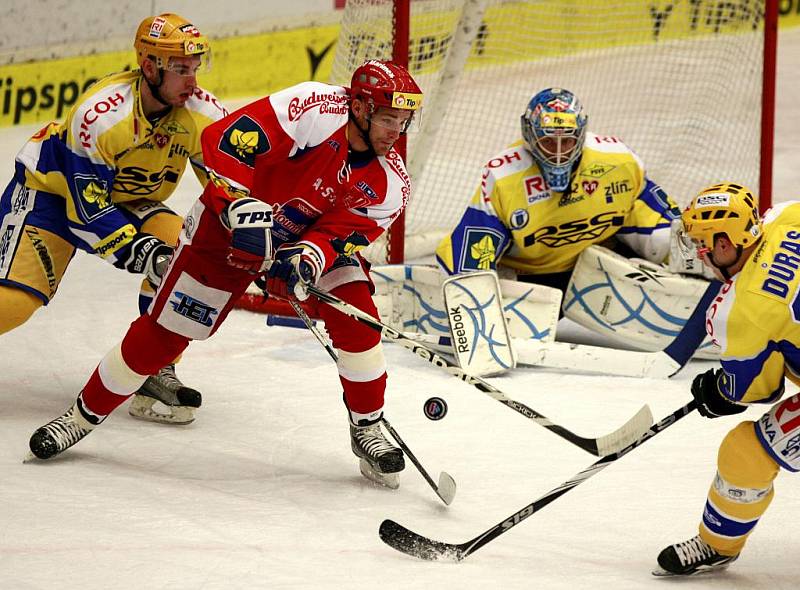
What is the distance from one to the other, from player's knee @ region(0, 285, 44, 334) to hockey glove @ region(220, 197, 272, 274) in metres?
0.88

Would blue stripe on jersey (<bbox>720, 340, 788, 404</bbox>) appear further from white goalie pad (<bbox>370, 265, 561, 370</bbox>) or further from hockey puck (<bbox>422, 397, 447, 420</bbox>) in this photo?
white goalie pad (<bbox>370, 265, 561, 370</bbox>)

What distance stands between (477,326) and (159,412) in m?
1.10

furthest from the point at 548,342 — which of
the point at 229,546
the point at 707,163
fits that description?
the point at 707,163

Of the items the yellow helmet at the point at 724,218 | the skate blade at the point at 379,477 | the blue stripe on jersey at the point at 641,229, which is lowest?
the blue stripe on jersey at the point at 641,229

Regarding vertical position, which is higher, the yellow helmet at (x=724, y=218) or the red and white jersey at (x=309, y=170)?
the yellow helmet at (x=724, y=218)

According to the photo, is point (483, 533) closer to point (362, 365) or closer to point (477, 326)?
point (362, 365)

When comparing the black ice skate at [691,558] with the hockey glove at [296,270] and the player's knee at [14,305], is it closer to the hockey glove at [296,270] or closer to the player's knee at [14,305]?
the hockey glove at [296,270]

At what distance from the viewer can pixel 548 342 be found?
4.51 metres

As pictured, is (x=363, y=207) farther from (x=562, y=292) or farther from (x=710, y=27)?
(x=710, y=27)

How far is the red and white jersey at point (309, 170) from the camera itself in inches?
128

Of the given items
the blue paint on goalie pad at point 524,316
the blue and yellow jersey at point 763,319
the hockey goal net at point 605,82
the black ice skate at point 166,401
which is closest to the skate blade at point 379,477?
the black ice skate at point 166,401

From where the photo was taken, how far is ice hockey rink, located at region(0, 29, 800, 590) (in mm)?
2896

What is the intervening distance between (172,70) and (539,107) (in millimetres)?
1333

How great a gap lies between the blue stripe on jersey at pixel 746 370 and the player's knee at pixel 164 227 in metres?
1.78
